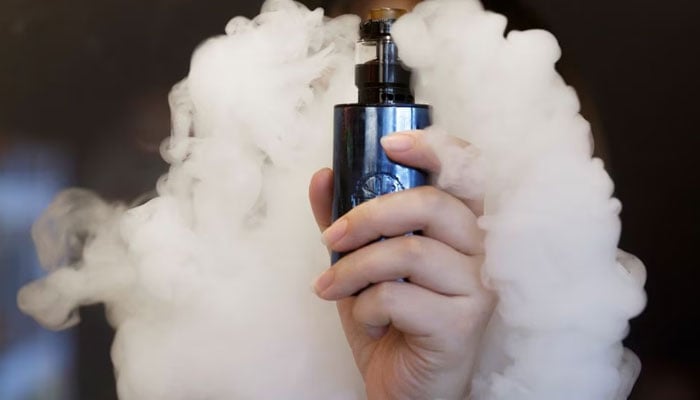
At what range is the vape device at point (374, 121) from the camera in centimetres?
41

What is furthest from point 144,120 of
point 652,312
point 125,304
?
point 652,312

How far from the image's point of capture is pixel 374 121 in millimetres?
405

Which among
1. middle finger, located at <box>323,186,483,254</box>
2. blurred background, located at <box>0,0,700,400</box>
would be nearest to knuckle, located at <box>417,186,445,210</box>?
middle finger, located at <box>323,186,483,254</box>

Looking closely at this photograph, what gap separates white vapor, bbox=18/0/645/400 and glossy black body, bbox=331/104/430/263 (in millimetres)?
27

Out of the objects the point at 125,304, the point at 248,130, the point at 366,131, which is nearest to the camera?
the point at 366,131

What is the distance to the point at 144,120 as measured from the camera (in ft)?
2.36

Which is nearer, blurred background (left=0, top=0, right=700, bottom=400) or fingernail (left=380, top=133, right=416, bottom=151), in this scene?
fingernail (left=380, top=133, right=416, bottom=151)

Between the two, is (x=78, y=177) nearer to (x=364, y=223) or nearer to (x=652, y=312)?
(x=364, y=223)

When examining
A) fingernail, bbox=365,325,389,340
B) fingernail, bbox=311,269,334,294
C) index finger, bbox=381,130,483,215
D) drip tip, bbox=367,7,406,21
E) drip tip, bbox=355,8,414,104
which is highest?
drip tip, bbox=367,7,406,21

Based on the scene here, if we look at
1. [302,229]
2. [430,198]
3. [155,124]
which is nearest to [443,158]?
[430,198]

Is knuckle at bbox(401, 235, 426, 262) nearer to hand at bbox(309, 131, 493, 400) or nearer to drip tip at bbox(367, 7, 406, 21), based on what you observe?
hand at bbox(309, 131, 493, 400)

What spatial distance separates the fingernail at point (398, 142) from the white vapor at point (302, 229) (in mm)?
23

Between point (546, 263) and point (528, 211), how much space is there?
0.04m

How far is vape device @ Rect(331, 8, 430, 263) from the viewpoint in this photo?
0.41m
